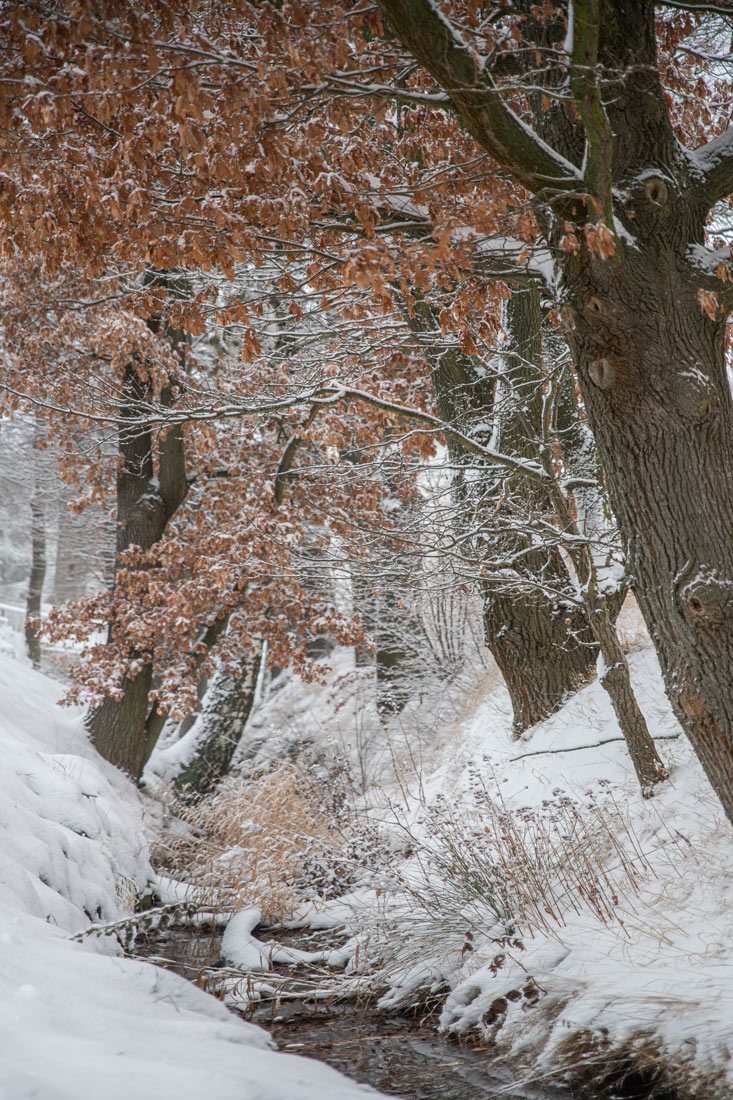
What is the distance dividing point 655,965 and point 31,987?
286 centimetres

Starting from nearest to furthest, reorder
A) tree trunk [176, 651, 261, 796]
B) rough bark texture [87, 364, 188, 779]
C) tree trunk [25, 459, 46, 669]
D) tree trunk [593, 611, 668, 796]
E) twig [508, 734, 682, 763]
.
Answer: tree trunk [593, 611, 668, 796] → twig [508, 734, 682, 763] → rough bark texture [87, 364, 188, 779] → tree trunk [176, 651, 261, 796] → tree trunk [25, 459, 46, 669]

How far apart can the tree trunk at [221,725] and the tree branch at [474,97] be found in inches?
318

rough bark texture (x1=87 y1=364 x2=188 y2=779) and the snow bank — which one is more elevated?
rough bark texture (x1=87 y1=364 x2=188 y2=779)

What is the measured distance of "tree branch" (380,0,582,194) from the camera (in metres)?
3.17

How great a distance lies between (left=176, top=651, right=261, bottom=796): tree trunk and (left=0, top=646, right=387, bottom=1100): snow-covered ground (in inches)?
160

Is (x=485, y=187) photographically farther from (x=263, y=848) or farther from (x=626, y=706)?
(x=263, y=848)

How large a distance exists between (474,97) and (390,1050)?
455 cm

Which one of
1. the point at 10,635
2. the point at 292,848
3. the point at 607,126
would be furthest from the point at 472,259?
the point at 10,635

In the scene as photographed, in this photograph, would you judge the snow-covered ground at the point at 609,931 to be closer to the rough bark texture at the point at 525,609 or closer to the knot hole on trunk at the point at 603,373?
the rough bark texture at the point at 525,609

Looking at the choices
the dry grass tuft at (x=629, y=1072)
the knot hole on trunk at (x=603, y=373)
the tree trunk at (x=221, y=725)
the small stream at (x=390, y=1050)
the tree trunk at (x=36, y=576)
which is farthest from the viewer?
the tree trunk at (x=36, y=576)

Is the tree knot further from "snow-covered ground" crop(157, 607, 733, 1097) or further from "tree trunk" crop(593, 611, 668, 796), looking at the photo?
"tree trunk" crop(593, 611, 668, 796)

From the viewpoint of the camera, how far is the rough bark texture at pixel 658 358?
3.44 m

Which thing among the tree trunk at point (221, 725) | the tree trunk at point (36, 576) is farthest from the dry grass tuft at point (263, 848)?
the tree trunk at point (36, 576)

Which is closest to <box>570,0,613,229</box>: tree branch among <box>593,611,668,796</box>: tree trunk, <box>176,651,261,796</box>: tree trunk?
<box>593,611,668,796</box>: tree trunk
